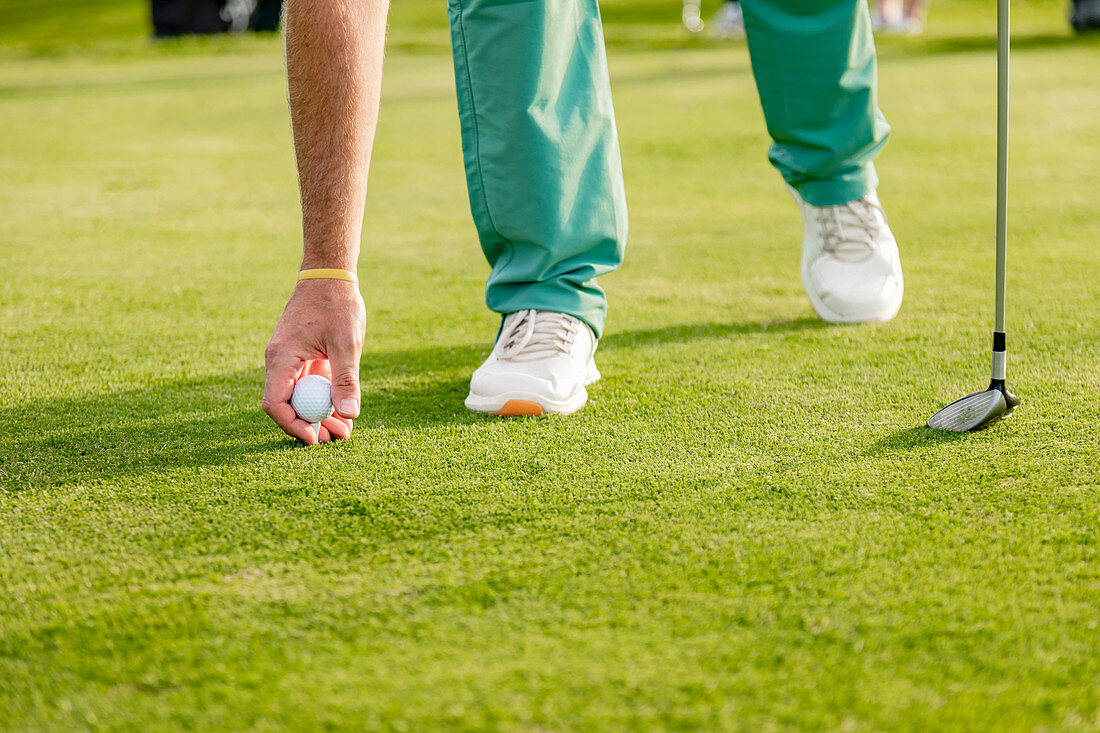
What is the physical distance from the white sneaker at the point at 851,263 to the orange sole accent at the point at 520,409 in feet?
2.40

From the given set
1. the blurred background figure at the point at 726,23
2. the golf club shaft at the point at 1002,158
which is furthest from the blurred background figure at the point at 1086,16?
the golf club shaft at the point at 1002,158

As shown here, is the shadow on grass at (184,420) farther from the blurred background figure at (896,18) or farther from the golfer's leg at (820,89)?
the blurred background figure at (896,18)

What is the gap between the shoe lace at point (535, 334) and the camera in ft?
5.41

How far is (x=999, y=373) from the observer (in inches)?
56.9

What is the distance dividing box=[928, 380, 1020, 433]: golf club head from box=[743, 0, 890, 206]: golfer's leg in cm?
82

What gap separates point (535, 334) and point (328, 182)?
1.40ft

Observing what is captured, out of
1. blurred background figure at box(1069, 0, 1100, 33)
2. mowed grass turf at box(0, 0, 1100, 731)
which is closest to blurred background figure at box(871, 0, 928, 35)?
blurred background figure at box(1069, 0, 1100, 33)

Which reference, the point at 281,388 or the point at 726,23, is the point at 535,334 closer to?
the point at 281,388

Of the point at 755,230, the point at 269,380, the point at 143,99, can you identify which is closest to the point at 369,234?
the point at 755,230

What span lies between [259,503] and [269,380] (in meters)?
0.18

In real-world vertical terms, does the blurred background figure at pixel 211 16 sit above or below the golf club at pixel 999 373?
below

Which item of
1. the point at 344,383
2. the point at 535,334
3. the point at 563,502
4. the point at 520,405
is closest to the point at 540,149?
the point at 535,334

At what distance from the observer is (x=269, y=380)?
1353 mm

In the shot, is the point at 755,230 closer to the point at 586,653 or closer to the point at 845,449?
the point at 845,449
